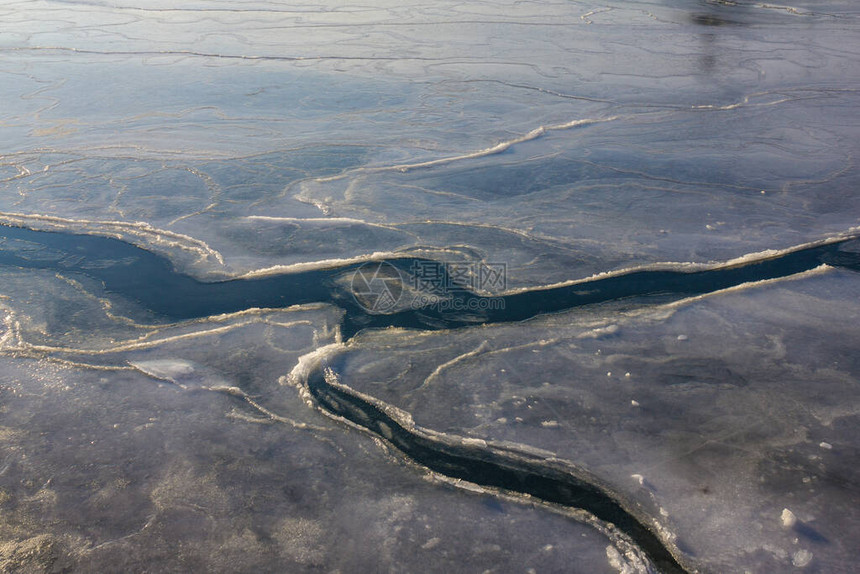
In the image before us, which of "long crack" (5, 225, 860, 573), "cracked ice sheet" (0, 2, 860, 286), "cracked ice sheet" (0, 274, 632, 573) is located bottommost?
"cracked ice sheet" (0, 274, 632, 573)

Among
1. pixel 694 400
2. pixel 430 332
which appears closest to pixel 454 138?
Answer: pixel 430 332

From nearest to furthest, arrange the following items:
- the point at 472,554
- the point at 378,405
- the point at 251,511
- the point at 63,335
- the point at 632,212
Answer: the point at 472,554 < the point at 251,511 < the point at 378,405 < the point at 63,335 < the point at 632,212

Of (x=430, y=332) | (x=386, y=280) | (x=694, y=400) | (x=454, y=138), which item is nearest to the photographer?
(x=694, y=400)

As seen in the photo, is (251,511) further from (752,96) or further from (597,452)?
(752,96)

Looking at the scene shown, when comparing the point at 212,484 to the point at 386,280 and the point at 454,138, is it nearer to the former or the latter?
the point at 386,280

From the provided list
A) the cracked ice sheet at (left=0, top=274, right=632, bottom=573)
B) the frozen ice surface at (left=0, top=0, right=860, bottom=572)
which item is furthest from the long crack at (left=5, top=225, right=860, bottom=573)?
the cracked ice sheet at (left=0, top=274, right=632, bottom=573)

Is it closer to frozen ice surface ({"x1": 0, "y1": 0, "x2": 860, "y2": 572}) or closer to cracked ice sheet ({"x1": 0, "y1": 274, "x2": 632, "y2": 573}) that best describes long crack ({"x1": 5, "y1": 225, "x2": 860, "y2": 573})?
frozen ice surface ({"x1": 0, "y1": 0, "x2": 860, "y2": 572})

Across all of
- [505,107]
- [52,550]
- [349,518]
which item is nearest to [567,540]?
[349,518]
